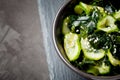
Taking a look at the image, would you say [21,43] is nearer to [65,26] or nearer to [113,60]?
[65,26]

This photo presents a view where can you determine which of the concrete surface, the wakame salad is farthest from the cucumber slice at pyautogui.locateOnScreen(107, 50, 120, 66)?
the concrete surface

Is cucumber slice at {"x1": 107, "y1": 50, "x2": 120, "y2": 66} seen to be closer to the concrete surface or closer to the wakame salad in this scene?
the wakame salad

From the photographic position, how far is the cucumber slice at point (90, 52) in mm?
911

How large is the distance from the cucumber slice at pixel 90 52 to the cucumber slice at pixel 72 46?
21mm

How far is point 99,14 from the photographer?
997 mm

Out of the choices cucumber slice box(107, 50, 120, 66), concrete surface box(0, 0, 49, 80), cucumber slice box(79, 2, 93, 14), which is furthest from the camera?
concrete surface box(0, 0, 49, 80)

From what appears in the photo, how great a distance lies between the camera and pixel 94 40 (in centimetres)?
94

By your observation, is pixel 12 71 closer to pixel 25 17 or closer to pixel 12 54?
pixel 12 54

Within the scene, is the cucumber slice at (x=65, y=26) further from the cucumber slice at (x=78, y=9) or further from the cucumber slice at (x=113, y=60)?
the cucumber slice at (x=113, y=60)

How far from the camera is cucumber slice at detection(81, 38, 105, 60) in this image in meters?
0.91

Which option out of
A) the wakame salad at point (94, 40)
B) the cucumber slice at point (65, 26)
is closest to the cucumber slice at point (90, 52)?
the wakame salad at point (94, 40)

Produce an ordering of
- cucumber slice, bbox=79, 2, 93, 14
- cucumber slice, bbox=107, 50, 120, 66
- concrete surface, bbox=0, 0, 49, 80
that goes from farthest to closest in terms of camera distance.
A: 1. concrete surface, bbox=0, 0, 49, 80
2. cucumber slice, bbox=79, 2, 93, 14
3. cucumber slice, bbox=107, 50, 120, 66

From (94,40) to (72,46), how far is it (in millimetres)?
84

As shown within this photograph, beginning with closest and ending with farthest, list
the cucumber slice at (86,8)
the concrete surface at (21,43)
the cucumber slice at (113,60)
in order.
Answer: the cucumber slice at (113,60), the cucumber slice at (86,8), the concrete surface at (21,43)
